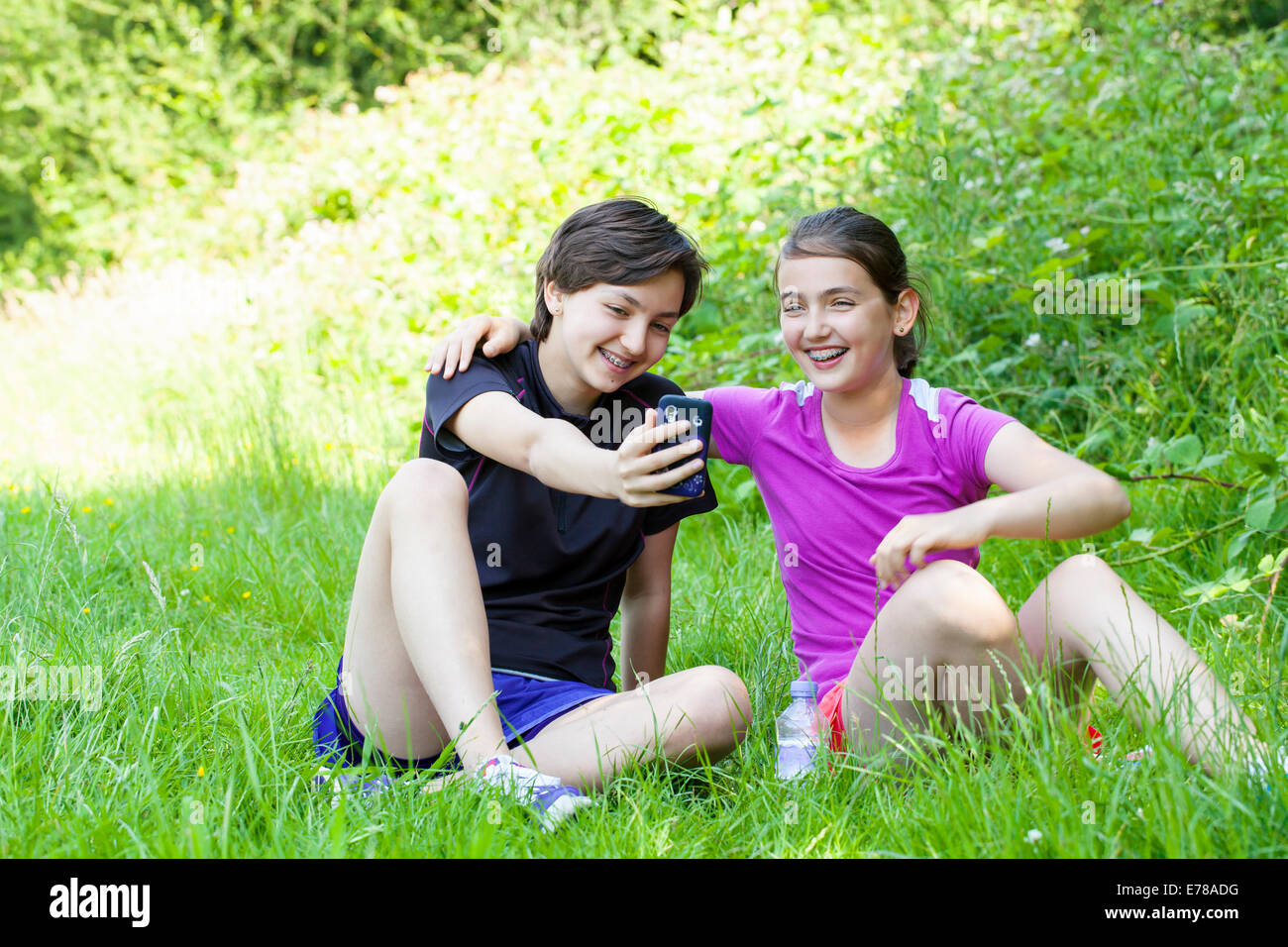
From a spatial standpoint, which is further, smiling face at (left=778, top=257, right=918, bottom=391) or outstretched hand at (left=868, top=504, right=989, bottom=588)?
smiling face at (left=778, top=257, right=918, bottom=391)

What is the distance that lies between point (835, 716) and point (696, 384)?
2080mm

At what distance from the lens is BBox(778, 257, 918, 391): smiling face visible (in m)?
1.99

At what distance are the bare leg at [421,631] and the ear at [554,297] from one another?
395mm

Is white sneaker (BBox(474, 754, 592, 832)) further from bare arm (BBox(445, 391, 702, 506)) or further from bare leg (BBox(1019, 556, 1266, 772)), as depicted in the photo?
bare leg (BBox(1019, 556, 1266, 772))

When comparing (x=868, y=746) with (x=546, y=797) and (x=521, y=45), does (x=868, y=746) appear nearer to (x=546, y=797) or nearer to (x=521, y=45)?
(x=546, y=797)

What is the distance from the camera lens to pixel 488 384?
6.35 ft

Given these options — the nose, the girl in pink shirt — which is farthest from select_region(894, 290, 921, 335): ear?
the nose

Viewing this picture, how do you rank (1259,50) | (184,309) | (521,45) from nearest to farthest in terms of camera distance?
(1259,50) < (184,309) < (521,45)

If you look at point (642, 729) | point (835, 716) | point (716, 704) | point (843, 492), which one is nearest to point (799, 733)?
point (835, 716)

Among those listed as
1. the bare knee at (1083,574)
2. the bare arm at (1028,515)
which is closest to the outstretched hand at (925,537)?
the bare arm at (1028,515)

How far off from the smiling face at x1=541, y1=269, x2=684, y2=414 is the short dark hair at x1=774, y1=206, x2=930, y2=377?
0.78ft

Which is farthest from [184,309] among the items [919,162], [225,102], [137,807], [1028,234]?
[225,102]
